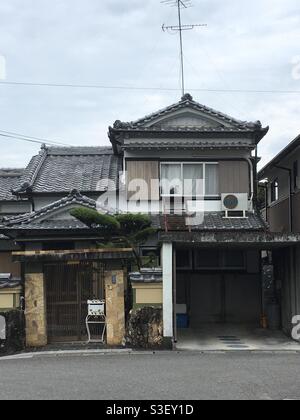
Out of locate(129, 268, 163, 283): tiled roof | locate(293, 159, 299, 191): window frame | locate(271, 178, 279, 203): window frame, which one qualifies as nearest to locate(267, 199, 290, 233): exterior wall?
locate(271, 178, 279, 203): window frame

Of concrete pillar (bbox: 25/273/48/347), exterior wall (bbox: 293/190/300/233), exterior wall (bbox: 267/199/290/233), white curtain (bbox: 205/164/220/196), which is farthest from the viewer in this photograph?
exterior wall (bbox: 267/199/290/233)

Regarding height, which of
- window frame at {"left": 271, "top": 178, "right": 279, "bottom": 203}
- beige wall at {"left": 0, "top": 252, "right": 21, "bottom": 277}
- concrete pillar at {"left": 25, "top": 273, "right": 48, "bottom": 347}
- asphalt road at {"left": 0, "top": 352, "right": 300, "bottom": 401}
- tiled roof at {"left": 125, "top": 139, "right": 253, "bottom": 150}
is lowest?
asphalt road at {"left": 0, "top": 352, "right": 300, "bottom": 401}

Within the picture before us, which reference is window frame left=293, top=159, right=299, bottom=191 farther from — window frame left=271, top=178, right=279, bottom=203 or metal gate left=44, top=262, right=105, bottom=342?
metal gate left=44, top=262, right=105, bottom=342

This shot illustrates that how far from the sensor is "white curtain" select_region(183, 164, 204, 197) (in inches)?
835

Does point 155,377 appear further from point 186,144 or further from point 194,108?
point 194,108

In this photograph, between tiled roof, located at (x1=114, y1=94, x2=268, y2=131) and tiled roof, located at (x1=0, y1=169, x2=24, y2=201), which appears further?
tiled roof, located at (x1=0, y1=169, x2=24, y2=201)

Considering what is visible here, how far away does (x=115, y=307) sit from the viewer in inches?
613

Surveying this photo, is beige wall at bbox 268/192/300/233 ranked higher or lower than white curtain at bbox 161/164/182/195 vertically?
lower

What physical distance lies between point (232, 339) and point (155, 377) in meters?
7.00

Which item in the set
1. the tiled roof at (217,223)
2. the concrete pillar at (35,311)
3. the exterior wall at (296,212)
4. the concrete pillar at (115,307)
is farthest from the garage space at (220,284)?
the concrete pillar at (35,311)

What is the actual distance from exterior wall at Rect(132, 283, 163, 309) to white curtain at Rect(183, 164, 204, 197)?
21.2 ft

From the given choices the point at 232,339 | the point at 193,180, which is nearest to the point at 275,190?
the point at 193,180

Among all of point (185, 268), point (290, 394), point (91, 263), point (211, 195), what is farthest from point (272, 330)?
point (290, 394)

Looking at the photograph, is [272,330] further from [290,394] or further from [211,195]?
[290,394]
